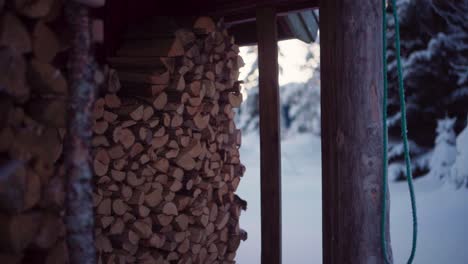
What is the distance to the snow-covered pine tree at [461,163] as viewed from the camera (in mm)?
7125

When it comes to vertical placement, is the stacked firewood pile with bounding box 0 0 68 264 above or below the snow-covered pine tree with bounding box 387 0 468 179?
below

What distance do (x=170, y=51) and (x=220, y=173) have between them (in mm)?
1185

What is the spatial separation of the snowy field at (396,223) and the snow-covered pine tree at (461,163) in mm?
182

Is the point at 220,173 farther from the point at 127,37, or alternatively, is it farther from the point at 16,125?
the point at 16,125

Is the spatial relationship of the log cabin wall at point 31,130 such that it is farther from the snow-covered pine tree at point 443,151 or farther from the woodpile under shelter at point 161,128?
the snow-covered pine tree at point 443,151

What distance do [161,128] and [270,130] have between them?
0.77m

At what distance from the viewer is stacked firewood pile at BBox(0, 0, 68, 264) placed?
5.23 feet

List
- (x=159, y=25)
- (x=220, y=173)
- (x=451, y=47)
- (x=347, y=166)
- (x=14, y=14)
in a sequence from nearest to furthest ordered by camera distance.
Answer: (x=14, y=14)
(x=347, y=166)
(x=159, y=25)
(x=220, y=173)
(x=451, y=47)

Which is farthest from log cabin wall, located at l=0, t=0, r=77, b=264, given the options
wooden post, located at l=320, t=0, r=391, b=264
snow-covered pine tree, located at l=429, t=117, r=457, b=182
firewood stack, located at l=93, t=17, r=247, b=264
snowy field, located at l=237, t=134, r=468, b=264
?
snow-covered pine tree, located at l=429, t=117, r=457, b=182

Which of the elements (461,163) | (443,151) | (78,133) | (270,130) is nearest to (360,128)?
(78,133)

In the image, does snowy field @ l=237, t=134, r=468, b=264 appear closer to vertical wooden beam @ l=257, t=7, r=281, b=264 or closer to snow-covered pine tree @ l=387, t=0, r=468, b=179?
snow-covered pine tree @ l=387, t=0, r=468, b=179

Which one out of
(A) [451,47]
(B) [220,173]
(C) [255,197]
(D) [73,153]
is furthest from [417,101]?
(D) [73,153]

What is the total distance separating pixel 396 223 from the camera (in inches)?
253

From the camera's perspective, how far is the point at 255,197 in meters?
8.60
